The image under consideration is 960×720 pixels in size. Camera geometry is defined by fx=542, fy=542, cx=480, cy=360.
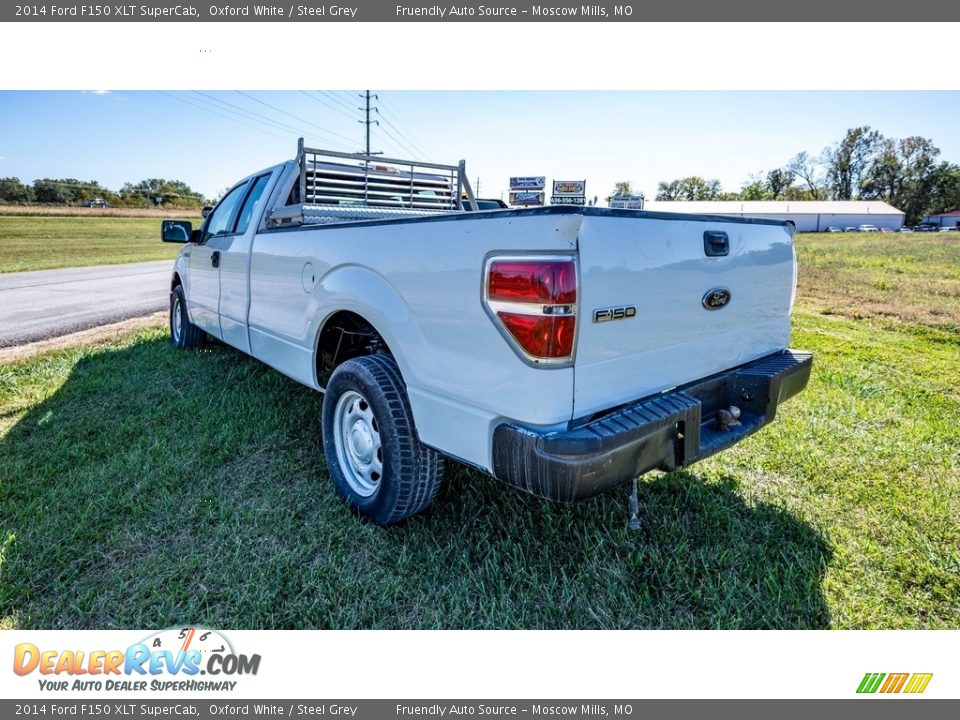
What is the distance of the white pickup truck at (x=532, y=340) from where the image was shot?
1.83 meters

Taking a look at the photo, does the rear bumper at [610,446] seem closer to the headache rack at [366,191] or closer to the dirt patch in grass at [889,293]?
the headache rack at [366,191]

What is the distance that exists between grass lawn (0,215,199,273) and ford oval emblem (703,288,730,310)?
58.4 feet

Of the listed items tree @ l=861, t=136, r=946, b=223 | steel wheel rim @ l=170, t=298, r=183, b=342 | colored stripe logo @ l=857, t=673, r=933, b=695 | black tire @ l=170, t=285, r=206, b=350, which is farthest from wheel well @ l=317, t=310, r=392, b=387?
tree @ l=861, t=136, r=946, b=223

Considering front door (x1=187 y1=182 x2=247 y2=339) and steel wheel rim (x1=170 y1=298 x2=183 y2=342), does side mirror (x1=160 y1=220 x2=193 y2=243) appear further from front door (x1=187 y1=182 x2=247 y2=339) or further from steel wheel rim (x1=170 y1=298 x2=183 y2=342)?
steel wheel rim (x1=170 y1=298 x2=183 y2=342)

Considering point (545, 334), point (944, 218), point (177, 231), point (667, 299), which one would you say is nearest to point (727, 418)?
point (667, 299)

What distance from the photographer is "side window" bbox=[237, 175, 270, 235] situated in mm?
4191

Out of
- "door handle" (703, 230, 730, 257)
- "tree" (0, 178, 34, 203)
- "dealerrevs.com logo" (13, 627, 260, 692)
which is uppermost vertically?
"tree" (0, 178, 34, 203)

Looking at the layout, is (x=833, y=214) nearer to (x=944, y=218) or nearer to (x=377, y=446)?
(x=944, y=218)

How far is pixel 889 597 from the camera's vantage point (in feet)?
7.31

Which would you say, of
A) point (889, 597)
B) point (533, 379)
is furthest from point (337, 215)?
point (889, 597)

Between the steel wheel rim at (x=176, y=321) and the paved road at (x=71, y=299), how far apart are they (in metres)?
1.87

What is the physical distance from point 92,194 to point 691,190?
99700 mm

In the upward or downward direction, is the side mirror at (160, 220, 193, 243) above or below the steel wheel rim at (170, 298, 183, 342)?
above

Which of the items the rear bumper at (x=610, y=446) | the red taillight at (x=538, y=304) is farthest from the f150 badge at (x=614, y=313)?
the rear bumper at (x=610, y=446)
